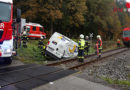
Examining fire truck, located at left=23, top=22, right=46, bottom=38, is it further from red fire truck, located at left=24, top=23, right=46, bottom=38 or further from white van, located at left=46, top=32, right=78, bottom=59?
white van, located at left=46, top=32, right=78, bottom=59

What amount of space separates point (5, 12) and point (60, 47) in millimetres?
5210

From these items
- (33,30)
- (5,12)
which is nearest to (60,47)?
(5,12)

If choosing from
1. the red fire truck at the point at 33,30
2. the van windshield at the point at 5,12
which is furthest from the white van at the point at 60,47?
the red fire truck at the point at 33,30

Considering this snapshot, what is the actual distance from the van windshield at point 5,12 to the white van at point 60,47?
4.94 metres

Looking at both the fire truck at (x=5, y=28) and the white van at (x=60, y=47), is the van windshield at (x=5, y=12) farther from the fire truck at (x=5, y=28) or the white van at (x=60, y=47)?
the white van at (x=60, y=47)

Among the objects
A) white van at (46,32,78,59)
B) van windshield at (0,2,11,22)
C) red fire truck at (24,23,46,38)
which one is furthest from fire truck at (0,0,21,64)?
red fire truck at (24,23,46,38)

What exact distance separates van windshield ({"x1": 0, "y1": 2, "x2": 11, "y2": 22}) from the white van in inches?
194

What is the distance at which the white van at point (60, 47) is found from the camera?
464 inches

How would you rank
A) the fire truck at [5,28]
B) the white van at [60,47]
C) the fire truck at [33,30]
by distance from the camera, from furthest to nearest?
the fire truck at [33,30], the white van at [60,47], the fire truck at [5,28]

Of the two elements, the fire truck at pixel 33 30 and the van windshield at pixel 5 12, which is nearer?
the van windshield at pixel 5 12

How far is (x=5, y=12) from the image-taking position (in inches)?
303

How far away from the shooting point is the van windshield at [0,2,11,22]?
24.8 ft

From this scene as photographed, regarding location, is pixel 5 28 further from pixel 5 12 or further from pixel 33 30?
pixel 33 30

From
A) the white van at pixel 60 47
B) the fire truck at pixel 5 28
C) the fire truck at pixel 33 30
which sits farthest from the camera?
the fire truck at pixel 33 30
